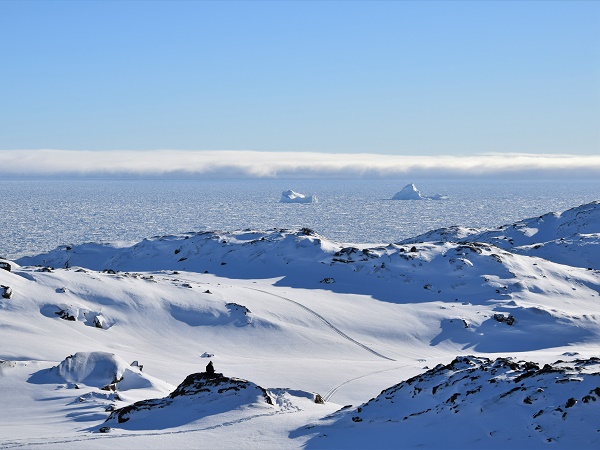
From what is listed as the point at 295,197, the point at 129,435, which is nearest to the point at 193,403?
the point at 129,435

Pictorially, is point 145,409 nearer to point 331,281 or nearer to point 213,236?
point 331,281

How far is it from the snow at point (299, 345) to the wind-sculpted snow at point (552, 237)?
377mm

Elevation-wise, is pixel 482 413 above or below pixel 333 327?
above

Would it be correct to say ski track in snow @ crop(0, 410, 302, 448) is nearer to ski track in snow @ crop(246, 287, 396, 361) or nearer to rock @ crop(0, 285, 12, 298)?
rock @ crop(0, 285, 12, 298)

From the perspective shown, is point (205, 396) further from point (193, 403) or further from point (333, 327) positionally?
point (333, 327)

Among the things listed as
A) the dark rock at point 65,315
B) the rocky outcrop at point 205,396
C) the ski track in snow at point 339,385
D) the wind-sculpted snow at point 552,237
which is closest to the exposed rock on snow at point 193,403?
the rocky outcrop at point 205,396

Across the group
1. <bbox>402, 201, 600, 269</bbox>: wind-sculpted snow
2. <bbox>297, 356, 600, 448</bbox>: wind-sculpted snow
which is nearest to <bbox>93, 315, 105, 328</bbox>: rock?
<bbox>297, 356, 600, 448</bbox>: wind-sculpted snow

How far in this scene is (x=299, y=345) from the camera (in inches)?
1368

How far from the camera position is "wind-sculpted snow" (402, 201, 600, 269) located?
61.6 m

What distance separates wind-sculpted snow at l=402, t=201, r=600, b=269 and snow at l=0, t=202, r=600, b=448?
1.24 ft

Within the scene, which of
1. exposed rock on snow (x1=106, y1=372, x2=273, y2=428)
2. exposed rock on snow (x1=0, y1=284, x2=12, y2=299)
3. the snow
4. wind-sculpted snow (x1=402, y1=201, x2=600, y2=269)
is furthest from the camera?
wind-sculpted snow (x1=402, y1=201, x2=600, y2=269)

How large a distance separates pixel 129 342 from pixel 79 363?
9.45 metres

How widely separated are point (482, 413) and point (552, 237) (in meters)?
66.6

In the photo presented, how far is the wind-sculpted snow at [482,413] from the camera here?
41.7 feet
